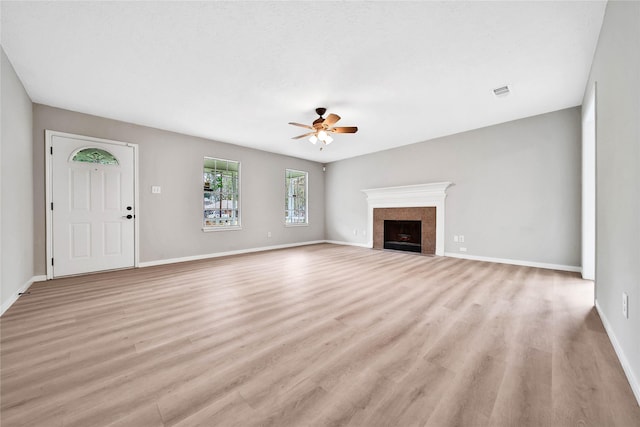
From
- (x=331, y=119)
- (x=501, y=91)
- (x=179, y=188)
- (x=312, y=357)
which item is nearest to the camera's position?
(x=312, y=357)

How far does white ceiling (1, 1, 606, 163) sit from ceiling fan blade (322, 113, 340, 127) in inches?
9.3

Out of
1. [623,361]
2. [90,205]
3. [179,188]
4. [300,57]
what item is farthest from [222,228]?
[623,361]

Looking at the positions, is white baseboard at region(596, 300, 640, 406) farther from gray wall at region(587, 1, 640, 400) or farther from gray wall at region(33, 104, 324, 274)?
gray wall at region(33, 104, 324, 274)

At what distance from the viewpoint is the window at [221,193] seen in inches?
215

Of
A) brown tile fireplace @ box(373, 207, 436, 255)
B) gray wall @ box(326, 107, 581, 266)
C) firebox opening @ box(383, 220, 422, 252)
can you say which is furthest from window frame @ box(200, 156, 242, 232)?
gray wall @ box(326, 107, 581, 266)

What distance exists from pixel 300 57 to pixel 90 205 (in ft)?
13.2

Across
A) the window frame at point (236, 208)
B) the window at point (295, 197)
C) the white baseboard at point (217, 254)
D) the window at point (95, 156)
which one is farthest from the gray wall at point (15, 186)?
the window at point (295, 197)

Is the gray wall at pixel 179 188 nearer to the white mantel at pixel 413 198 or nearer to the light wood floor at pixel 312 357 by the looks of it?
the light wood floor at pixel 312 357

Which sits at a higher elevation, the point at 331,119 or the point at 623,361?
the point at 331,119

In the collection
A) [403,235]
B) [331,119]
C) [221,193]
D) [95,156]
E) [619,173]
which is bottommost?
[403,235]

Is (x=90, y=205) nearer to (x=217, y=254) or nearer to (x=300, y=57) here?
(x=217, y=254)

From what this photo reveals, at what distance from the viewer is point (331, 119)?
3.66 meters

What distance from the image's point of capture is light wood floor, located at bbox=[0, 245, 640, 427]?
1.20 metres

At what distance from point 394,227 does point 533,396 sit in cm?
524
